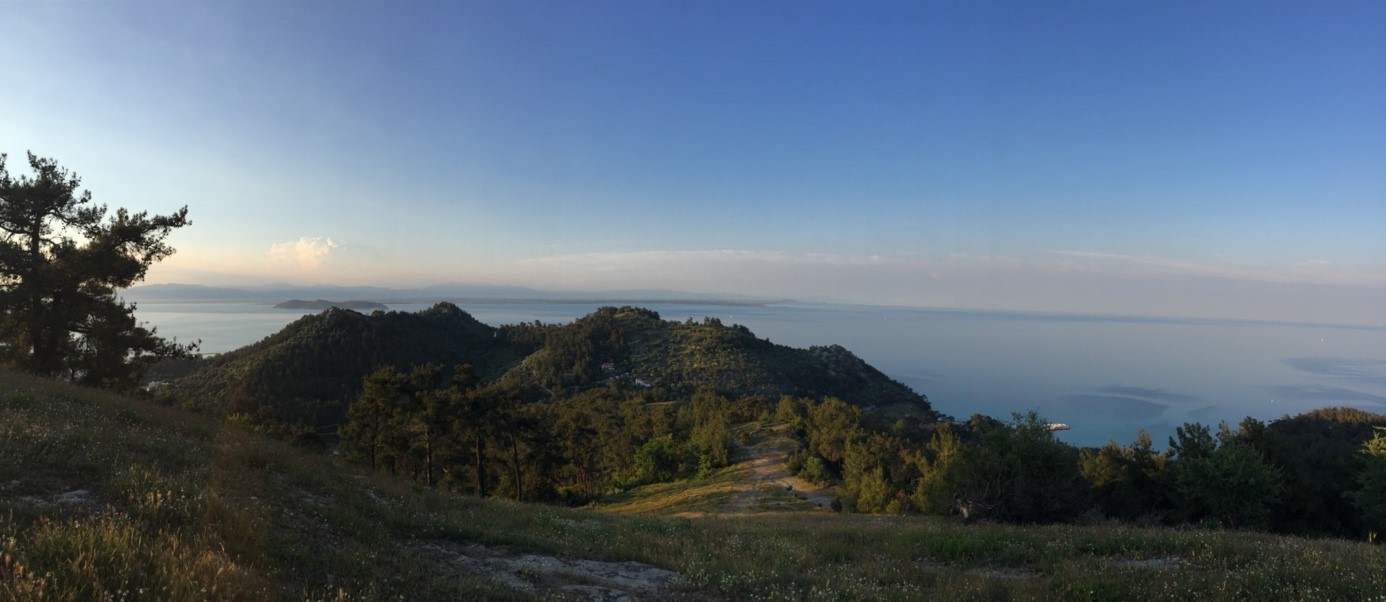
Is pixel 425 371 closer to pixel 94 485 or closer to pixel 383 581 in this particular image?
pixel 94 485

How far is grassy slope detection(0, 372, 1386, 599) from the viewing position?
4.11 metres

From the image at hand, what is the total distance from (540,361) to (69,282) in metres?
126

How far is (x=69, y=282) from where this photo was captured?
21.1 metres

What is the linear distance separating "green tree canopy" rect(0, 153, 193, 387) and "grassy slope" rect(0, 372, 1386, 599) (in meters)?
14.0

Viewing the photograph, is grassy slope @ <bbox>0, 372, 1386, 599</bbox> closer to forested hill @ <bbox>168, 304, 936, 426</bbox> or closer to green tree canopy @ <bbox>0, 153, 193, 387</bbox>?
green tree canopy @ <bbox>0, 153, 193, 387</bbox>

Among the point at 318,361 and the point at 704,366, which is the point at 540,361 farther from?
the point at 318,361

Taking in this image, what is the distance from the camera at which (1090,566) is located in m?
7.38

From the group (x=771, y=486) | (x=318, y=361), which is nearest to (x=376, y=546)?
(x=771, y=486)

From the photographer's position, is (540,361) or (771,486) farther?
(540,361)

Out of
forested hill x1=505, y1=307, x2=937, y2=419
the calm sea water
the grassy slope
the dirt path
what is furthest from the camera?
forested hill x1=505, y1=307, x2=937, y2=419

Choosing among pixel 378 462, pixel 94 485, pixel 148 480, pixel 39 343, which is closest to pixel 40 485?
pixel 94 485

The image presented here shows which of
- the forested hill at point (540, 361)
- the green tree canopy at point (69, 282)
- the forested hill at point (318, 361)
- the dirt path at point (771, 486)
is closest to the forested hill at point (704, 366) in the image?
the forested hill at point (540, 361)

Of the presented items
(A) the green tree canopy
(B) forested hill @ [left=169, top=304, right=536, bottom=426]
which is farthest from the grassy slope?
(B) forested hill @ [left=169, top=304, right=536, bottom=426]

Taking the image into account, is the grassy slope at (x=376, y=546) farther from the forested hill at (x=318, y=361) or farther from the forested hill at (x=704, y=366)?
the forested hill at (x=704, y=366)
